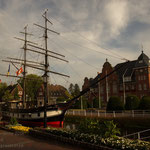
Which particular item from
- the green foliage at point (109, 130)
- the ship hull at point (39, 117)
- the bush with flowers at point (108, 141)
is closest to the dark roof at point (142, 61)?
the ship hull at point (39, 117)

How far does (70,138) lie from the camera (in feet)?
38.9

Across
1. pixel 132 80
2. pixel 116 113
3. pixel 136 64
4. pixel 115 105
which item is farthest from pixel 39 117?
pixel 136 64

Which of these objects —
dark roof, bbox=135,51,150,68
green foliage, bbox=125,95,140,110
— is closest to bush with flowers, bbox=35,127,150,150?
green foliage, bbox=125,95,140,110

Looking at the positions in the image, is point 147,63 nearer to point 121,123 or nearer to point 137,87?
point 137,87

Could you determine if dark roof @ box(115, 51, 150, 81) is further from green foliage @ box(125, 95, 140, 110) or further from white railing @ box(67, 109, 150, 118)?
white railing @ box(67, 109, 150, 118)

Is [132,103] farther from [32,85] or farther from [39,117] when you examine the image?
[32,85]

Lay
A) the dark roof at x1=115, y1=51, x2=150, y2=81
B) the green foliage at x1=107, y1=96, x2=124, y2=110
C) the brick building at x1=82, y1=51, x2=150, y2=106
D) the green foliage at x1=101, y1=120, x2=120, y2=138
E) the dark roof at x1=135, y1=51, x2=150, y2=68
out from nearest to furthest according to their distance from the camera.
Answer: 1. the green foliage at x1=101, y1=120, x2=120, y2=138
2. the green foliage at x1=107, y1=96, x2=124, y2=110
3. the brick building at x1=82, y1=51, x2=150, y2=106
4. the dark roof at x1=135, y1=51, x2=150, y2=68
5. the dark roof at x1=115, y1=51, x2=150, y2=81

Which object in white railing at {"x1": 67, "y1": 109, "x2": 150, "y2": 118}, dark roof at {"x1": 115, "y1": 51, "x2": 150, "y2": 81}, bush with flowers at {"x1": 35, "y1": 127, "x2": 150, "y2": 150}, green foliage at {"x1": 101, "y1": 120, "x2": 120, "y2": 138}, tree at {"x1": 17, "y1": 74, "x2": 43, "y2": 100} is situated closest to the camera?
bush with flowers at {"x1": 35, "y1": 127, "x2": 150, "y2": 150}

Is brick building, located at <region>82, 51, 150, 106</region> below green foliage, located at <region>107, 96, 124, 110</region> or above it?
above

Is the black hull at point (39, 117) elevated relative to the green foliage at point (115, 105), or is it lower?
lower

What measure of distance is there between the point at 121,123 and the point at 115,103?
8.11m

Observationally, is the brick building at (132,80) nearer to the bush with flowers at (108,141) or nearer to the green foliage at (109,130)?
the bush with flowers at (108,141)

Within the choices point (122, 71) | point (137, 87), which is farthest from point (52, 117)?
point (122, 71)

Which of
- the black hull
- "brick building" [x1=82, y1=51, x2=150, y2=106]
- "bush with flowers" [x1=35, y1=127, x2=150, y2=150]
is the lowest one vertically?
the black hull
